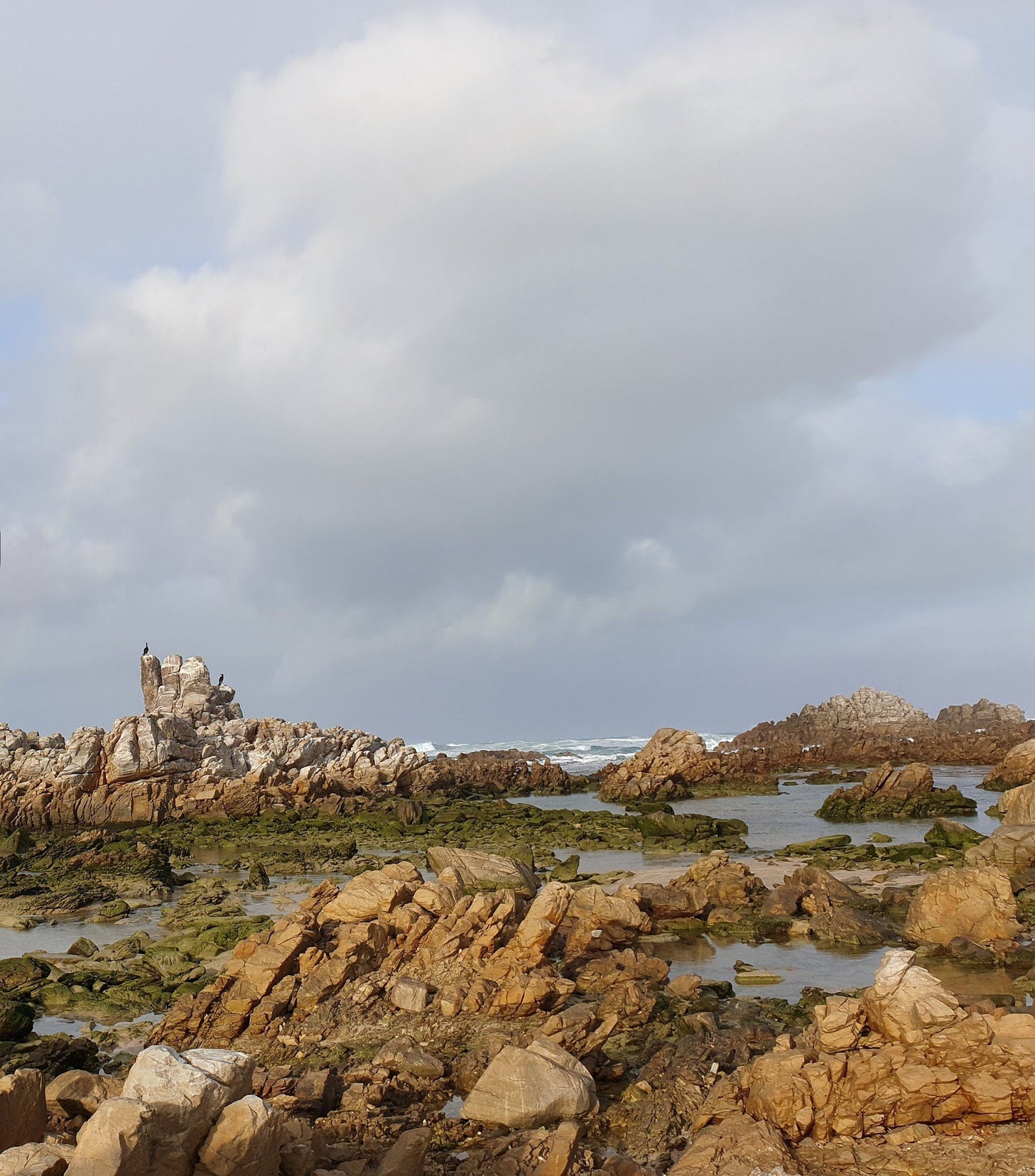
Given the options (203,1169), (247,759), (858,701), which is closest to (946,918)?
(203,1169)

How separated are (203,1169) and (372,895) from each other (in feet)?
25.5

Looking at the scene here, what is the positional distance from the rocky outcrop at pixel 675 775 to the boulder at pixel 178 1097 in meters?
37.2

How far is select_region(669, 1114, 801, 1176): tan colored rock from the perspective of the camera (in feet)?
22.2

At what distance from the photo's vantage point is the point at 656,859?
2489cm

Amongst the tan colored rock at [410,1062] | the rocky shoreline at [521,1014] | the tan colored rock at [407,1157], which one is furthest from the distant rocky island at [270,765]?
the tan colored rock at [407,1157]

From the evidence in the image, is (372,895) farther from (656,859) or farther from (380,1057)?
(656,859)

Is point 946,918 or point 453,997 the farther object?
point 946,918

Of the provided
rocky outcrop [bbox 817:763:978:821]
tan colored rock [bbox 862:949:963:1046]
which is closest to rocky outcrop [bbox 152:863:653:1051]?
tan colored rock [bbox 862:949:963:1046]

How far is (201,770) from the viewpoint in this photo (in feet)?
135

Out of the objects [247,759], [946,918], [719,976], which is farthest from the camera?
[247,759]

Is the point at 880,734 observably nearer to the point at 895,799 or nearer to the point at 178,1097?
the point at 895,799

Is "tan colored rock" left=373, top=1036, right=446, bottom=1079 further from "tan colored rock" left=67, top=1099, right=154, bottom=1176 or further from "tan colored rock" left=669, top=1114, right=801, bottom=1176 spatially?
"tan colored rock" left=67, top=1099, right=154, bottom=1176

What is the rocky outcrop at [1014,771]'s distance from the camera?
38.3m

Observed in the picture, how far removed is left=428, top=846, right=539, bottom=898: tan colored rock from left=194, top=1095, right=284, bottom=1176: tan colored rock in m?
10.8
